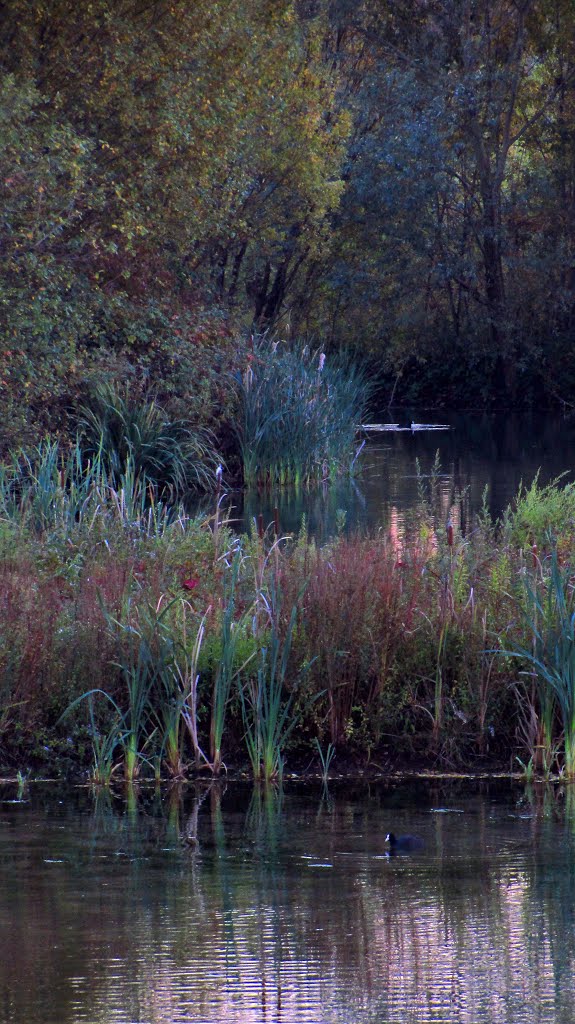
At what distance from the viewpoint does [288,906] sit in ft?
14.8

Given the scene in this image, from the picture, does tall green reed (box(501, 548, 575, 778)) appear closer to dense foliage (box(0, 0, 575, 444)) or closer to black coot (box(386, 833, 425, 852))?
black coot (box(386, 833, 425, 852))

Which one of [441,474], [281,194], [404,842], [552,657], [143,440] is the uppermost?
[281,194]

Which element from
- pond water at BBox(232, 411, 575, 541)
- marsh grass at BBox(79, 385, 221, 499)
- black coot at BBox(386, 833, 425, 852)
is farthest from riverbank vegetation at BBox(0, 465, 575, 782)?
marsh grass at BBox(79, 385, 221, 499)

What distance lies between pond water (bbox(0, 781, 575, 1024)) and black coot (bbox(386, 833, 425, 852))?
55 millimetres

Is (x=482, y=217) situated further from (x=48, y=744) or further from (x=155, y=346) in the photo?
(x=48, y=744)

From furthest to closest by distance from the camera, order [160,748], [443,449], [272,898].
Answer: [443,449] → [160,748] → [272,898]

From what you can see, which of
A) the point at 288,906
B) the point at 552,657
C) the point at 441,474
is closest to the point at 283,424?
the point at 441,474

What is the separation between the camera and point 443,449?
24203 mm

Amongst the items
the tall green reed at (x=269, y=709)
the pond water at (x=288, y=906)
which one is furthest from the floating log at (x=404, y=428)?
the pond water at (x=288, y=906)

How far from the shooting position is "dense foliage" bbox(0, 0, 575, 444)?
1711 centimetres

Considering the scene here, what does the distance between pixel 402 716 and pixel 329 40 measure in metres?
27.9

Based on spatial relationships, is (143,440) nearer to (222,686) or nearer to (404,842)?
(222,686)

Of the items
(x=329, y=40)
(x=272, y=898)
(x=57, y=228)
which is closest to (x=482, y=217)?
(x=329, y=40)

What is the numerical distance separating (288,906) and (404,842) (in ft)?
2.62
